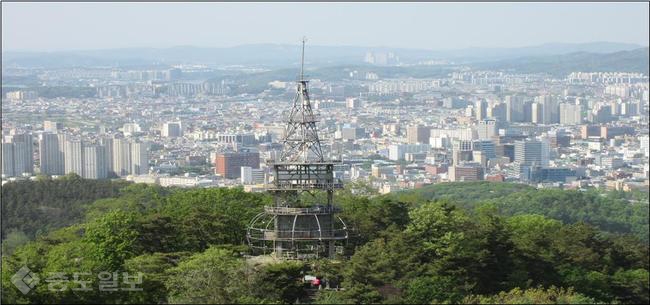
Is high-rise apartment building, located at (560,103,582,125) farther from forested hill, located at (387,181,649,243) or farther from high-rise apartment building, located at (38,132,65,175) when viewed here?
forested hill, located at (387,181,649,243)

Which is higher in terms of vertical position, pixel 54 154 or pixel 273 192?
pixel 273 192

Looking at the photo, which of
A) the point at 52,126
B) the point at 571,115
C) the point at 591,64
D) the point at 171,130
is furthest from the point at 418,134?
the point at 591,64

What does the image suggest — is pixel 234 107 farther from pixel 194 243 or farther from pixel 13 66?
pixel 194 243

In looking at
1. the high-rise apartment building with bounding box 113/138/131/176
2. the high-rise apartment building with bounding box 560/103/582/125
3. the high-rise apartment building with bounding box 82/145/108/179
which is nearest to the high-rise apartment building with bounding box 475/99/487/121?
the high-rise apartment building with bounding box 560/103/582/125

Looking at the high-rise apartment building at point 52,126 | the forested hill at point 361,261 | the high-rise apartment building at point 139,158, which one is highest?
the forested hill at point 361,261

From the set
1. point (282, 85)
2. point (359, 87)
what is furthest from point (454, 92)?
point (282, 85)

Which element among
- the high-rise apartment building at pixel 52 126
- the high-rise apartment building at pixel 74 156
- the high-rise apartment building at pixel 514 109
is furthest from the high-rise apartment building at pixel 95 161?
the high-rise apartment building at pixel 514 109

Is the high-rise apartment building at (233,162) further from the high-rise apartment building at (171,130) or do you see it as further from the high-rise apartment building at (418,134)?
the high-rise apartment building at (418,134)
